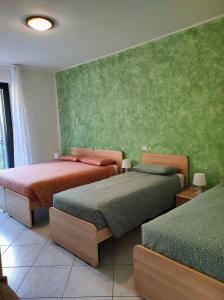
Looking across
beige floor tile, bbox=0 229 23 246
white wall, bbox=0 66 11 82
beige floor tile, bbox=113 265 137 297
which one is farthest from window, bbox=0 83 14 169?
beige floor tile, bbox=113 265 137 297

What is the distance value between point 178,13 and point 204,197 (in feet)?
6.65

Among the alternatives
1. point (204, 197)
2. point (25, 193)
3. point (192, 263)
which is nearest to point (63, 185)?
point (25, 193)

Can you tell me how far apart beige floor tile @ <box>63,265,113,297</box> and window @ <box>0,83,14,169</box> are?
3162 millimetres

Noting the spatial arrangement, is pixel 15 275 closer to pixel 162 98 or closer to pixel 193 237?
pixel 193 237

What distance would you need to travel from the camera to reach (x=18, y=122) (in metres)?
4.44

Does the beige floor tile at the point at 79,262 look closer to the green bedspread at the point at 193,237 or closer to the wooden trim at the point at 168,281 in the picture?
the wooden trim at the point at 168,281

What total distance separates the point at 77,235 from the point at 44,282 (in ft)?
1.60

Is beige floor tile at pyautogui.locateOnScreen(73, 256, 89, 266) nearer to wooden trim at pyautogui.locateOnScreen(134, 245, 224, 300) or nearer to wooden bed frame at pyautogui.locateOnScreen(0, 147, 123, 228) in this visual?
wooden trim at pyautogui.locateOnScreen(134, 245, 224, 300)

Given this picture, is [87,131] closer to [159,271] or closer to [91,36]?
[91,36]

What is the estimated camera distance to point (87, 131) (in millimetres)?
4621

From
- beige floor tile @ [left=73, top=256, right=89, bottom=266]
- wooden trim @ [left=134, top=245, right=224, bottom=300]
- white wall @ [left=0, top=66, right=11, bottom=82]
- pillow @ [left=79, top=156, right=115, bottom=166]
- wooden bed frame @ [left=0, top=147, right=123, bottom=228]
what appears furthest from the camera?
white wall @ [left=0, top=66, right=11, bottom=82]

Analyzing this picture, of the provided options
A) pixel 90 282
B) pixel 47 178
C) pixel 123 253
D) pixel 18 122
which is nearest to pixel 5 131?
pixel 18 122

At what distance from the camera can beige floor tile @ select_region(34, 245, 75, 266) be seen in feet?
7.48

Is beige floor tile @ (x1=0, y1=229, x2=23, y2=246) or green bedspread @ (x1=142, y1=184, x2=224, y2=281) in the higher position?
green bedspread @ (x1=142, y1=184, x2=224, y2=281)
